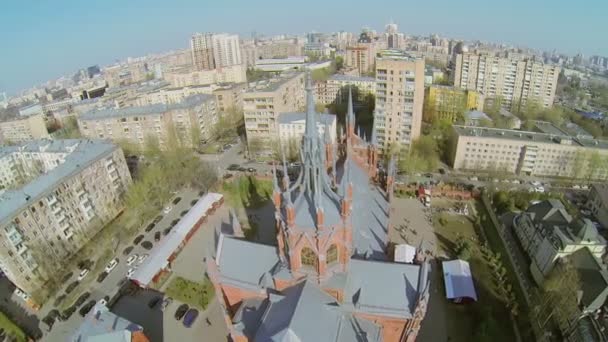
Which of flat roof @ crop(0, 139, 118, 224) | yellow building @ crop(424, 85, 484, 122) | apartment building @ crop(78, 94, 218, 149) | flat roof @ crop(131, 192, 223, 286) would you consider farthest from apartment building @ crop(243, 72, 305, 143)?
yellow building @ crop(424, 85, 484, 122)

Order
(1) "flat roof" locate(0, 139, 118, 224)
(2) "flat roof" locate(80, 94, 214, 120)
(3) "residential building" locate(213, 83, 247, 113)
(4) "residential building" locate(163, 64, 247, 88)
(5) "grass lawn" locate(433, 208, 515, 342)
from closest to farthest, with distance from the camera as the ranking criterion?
1. (5) "grass lawn" locate(433, 208, 515, 342)
2. (1) "flat roof" locate(0, 139, 118, 224)
3. (2) "flat roof" locate(80, 94, 214, 120)
4. (3) "residential building" locate(213, 83, 247, 113)
5. (4) "residential building" locate(163, 64, 247, 88)

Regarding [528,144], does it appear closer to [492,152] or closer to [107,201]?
[492,152]

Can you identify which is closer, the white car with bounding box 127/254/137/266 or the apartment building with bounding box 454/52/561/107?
the white car with bounding box 127/254/137/266

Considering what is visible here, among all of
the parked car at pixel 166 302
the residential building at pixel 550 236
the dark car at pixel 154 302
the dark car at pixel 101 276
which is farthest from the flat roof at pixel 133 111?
the residential building at pixel 550 236

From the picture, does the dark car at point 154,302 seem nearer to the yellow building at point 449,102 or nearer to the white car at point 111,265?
the white car at point 111,265

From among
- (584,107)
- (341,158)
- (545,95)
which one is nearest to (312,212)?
(341,158)

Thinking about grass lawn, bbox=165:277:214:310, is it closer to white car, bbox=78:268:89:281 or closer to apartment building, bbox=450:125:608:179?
white car, bbox=78:268:89:281
